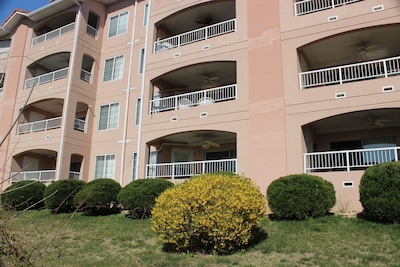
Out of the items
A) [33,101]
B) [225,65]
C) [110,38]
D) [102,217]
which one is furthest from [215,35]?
[33,101]

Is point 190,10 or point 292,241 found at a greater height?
point 190,10

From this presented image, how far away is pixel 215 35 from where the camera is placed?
18.3 metres

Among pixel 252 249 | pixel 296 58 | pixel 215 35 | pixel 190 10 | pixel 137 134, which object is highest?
pixel 190 10

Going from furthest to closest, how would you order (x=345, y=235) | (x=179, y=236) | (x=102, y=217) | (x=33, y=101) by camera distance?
1. (x=33, y=101)
2. (x=102, y=217)
3. (x=345, y=235)
4. (x=179, y=236)

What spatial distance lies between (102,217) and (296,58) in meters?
11.5

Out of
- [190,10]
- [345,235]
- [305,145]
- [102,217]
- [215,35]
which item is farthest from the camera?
[190,10]

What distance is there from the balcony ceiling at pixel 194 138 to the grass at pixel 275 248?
7041 mm

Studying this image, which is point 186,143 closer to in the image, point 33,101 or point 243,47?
point 243,47

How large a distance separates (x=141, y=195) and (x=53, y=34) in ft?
53.8

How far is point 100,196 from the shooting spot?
1616 cm

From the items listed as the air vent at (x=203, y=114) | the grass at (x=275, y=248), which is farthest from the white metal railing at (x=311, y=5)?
the grass at (x=275, y=248)

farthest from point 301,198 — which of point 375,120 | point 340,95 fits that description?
point 375,120

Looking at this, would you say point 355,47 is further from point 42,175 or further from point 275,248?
point 42,175

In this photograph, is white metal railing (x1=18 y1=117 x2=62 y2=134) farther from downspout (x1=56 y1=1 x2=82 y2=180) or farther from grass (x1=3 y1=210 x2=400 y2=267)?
grass (x1=3 y1=210 x2=400 y2=267)
